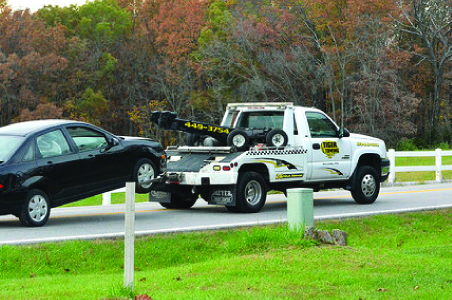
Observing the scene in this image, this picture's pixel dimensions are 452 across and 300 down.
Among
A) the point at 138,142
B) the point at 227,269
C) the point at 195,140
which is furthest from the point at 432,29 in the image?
the point at 227,269

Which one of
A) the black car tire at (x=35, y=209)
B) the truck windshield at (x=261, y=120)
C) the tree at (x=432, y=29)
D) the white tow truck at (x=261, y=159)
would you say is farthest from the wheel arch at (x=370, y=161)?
the tree at (x=432, y=29)

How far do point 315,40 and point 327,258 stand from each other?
4530 cm

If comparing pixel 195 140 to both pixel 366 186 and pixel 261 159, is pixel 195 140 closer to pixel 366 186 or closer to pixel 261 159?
pixel 261 159

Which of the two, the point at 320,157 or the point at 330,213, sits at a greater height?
the point at 320,157

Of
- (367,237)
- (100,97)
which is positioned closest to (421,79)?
(100,97)

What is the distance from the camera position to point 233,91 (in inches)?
2156

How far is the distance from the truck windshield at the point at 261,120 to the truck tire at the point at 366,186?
2406mm

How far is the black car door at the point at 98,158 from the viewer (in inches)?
547

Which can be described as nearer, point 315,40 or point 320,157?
point 320,157

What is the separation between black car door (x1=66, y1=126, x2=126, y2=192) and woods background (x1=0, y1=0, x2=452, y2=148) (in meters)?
36.6

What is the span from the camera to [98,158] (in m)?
14.1

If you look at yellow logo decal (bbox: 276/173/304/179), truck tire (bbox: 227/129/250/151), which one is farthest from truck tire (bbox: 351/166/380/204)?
truck tire (bbox: 227/129/250/151)

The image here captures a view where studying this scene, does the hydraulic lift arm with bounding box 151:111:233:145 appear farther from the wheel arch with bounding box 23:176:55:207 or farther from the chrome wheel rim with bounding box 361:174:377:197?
the chrome wheel rim with bounding box 361:174:377:197

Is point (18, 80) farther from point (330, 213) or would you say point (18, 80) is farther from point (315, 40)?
point (330, 213)
